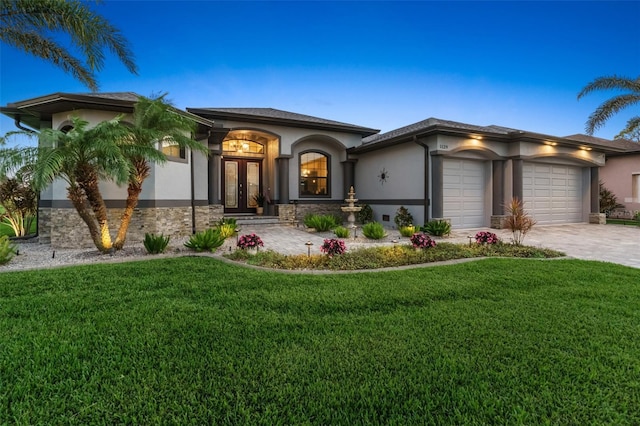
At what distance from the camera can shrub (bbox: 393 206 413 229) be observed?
40.3ft

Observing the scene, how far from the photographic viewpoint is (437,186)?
11445 mm

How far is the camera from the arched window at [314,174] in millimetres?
14891

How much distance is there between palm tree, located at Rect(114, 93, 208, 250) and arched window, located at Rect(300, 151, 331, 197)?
24.8 feet

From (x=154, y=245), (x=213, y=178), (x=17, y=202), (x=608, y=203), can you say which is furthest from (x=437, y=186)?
(x=17, y=202)

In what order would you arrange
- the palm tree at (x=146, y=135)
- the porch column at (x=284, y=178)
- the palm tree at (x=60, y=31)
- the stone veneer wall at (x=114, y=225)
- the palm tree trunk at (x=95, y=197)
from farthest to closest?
the porch column at (x=284, y=178), the stone veneer wall at (x=114, y=225), the palm tree at (x=146, y=135), the palm tree at (x=60, y=31), the palm tree trunk at (x=95, y=197)

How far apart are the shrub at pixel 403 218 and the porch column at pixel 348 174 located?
342cm

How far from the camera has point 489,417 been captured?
189 cm

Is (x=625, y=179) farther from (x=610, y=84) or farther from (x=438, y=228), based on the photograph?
(x=438, y=228)

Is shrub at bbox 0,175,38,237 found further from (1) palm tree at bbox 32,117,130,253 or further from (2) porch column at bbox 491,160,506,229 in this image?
(2) porch column at bbox 491,160,506,229

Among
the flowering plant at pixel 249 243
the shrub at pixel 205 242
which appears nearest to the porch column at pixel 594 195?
the flowering plant at pixel 249 243

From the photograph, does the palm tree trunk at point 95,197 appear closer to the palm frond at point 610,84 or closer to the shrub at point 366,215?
Answer: the shrub at point 366,215

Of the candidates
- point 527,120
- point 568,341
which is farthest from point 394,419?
point 527,120

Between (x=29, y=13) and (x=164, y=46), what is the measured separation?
666 centimetres

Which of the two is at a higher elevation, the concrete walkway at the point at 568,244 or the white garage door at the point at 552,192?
the white garage door at the point at 552,192
